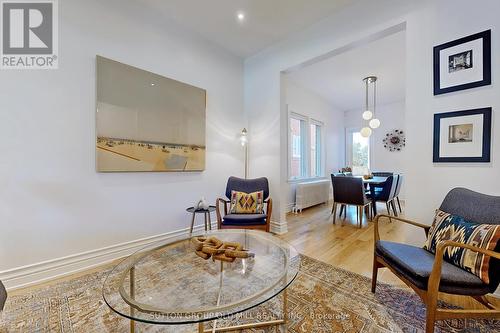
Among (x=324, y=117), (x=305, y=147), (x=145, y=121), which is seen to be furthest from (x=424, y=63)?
(x=324, y=117)

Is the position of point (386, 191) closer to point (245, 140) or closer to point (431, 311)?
point (245, 140)

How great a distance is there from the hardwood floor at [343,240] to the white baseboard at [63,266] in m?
1.67

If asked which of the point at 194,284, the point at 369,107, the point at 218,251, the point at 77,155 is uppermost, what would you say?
the point at 369,107

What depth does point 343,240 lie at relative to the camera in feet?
9.65

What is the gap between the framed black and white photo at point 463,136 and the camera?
173 centimetres

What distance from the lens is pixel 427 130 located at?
202 centimetres

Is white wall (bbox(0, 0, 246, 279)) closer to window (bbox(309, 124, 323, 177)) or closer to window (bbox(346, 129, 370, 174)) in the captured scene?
window (bbox(309, 124, 323, 177))

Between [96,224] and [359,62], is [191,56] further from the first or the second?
[359,62]

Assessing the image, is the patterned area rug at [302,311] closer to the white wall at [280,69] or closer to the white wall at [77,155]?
the white wall at [77,155]

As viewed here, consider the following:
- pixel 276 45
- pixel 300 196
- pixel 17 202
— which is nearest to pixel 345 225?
pixel 300 196

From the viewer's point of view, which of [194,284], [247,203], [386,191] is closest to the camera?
[194,284]

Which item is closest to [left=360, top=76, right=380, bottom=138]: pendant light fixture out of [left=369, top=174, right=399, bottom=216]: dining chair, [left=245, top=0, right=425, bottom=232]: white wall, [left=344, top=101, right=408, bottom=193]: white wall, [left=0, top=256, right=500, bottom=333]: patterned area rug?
[left=344, top=101, right=408, bottom=193]: white wall

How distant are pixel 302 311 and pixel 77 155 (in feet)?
8.11

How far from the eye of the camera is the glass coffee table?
0.97 metres
